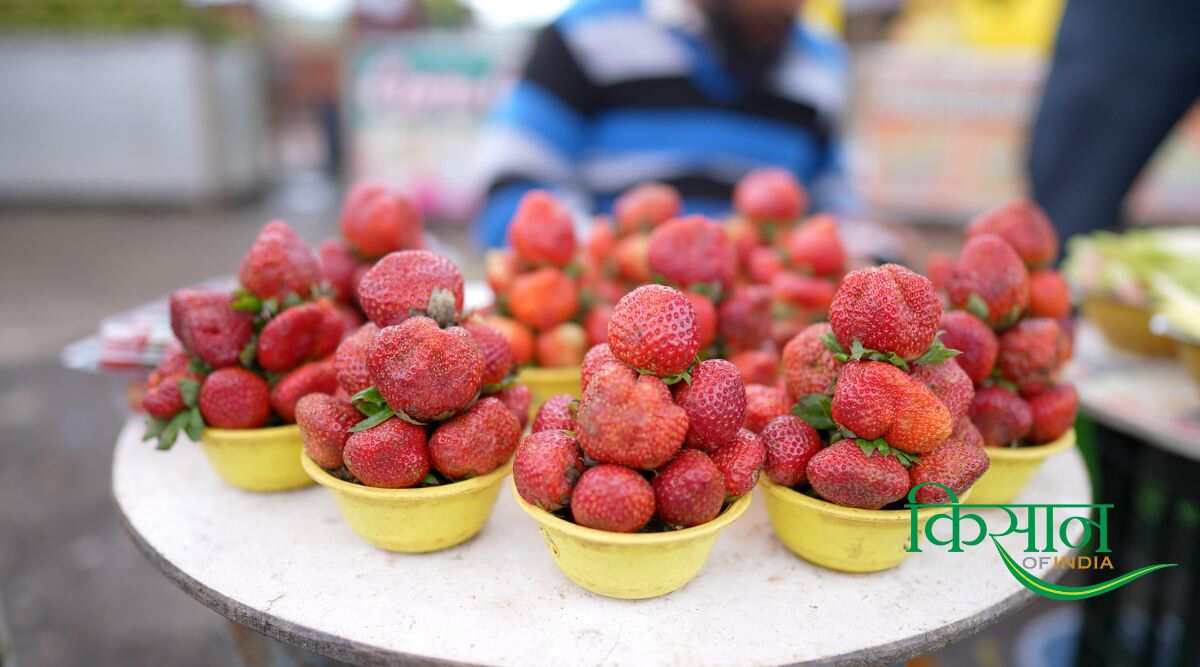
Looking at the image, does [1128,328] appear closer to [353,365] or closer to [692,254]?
[692,254]

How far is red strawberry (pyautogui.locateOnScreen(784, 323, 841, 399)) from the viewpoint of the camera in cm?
128

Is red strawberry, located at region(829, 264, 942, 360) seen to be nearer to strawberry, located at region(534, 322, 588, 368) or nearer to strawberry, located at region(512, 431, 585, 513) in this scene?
strawberry, located at region(512, 431, 585, 513)

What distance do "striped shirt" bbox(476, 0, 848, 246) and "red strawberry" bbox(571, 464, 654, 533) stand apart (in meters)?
1.78

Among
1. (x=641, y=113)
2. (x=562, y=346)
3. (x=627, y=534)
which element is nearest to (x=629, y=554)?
(x=627, y=534)

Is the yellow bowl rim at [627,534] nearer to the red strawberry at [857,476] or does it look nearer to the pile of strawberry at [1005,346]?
the red strawberry at [857,476]

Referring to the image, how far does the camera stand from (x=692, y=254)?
1.57 meters

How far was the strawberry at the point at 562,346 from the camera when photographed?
162 cm

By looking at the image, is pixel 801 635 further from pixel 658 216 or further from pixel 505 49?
pixel 505 49

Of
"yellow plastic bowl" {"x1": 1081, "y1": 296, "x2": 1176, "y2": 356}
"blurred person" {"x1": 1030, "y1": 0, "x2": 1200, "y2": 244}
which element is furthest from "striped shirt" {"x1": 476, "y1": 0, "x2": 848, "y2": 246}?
"yellow plastic bowl" {"x1": 1081, "y1": 296, "x2": 1176, "y2": 356}

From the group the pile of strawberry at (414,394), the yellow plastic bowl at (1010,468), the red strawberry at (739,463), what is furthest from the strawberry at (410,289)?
the yellow plastic bowl at (1010,468)

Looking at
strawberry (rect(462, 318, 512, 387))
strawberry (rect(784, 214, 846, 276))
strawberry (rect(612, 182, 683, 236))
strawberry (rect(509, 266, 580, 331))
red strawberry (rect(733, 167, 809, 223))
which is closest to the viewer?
strawberry (rect(462, 318, 512, 387))

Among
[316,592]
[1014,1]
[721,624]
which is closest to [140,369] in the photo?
[316,592]

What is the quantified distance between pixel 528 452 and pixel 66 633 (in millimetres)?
2397

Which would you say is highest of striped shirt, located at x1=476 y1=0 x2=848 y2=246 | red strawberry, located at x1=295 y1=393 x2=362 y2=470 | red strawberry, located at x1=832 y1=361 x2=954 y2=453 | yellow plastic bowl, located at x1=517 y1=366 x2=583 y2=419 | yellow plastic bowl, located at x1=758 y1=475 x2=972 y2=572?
striped shirt, located at x1=476 y1=0 x2=848 y2=246
